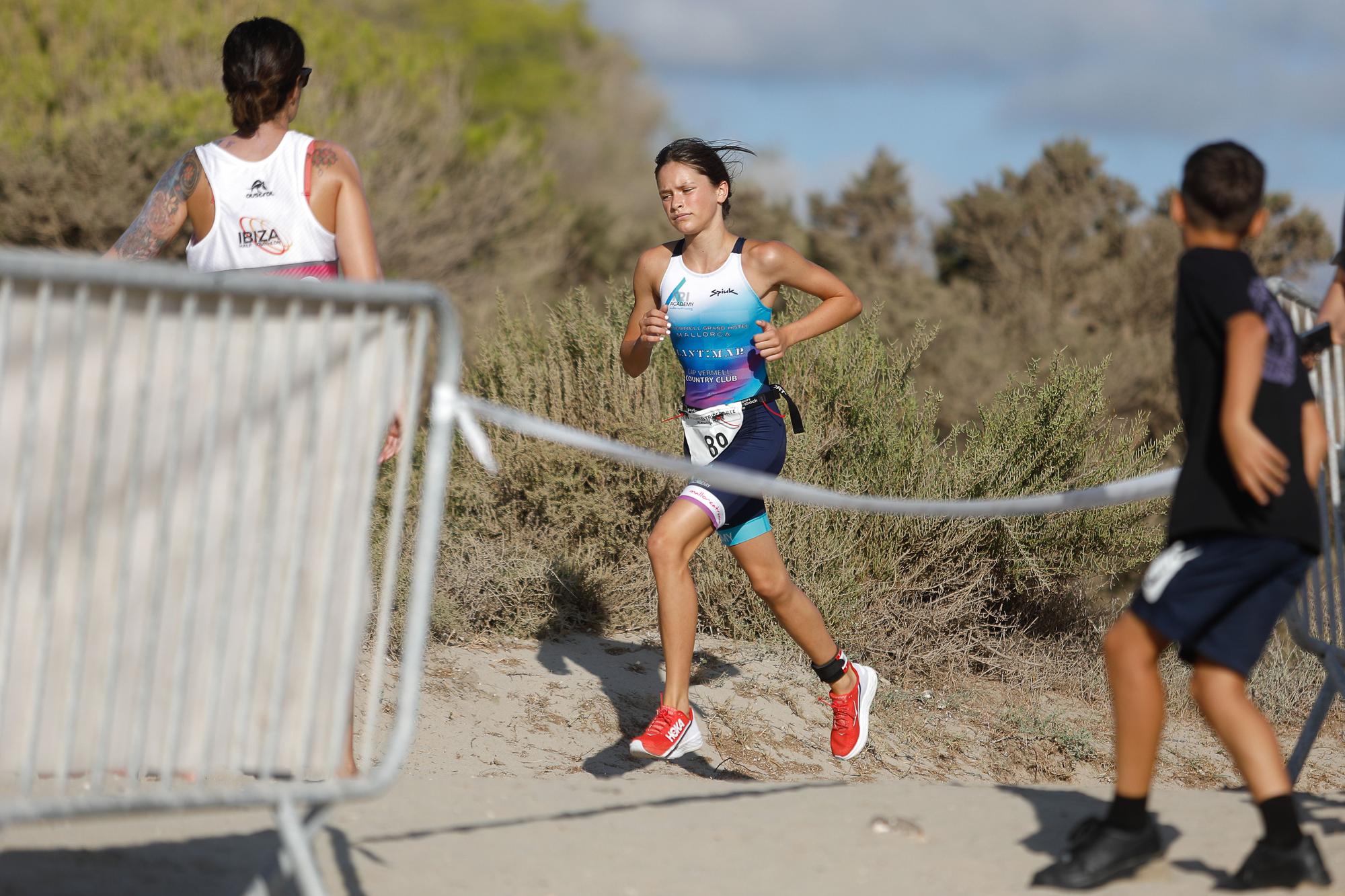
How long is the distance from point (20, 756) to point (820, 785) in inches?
87.4

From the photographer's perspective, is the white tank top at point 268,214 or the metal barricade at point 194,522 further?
the white tank top at point 268,214

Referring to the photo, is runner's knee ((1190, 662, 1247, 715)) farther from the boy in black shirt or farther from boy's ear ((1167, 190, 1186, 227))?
boy's ear ((1167, 190, 1186, 227))

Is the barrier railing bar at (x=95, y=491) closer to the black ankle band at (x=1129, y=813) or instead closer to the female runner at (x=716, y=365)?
the black ankle band at (x=1129, y=813)

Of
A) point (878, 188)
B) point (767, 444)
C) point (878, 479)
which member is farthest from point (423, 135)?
point (767, 444)

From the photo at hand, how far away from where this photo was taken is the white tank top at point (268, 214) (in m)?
3.74

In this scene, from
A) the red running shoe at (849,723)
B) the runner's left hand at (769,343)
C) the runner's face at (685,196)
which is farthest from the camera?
the red running shoe at (849,723)

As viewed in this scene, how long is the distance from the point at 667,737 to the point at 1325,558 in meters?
2.05

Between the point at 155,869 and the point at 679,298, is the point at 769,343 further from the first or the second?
the point at 155,869

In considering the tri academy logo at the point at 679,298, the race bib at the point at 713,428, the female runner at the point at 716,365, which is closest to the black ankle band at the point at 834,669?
the female runner at the point at 716,365

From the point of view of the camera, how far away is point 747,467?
15.8 ft

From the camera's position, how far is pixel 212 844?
132 inches

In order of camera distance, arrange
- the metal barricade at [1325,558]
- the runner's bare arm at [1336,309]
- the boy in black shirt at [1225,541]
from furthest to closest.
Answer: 1. the metal barricade at [1325,558]
2. the runner's bare arm at [1336,309]
3. the boy in black shirt at [1225,541]

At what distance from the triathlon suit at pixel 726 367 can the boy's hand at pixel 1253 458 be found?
216 centimetres

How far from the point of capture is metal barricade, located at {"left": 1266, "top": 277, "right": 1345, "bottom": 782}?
3631mm
